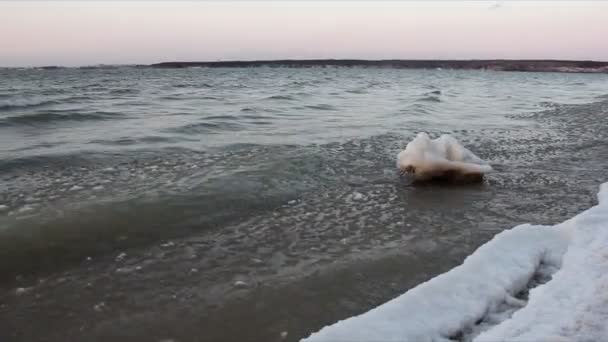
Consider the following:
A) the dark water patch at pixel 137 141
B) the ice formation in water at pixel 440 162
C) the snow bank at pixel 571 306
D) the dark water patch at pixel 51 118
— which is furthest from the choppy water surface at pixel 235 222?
the dark water patch at pixel 51 118

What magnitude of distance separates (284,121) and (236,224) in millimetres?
8409

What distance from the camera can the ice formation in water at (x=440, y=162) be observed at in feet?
21.9

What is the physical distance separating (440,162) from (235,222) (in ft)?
9.83

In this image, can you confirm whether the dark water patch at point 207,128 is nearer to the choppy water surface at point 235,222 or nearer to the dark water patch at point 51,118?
the choppy water surface at point 235,222

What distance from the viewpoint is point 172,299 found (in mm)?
3520

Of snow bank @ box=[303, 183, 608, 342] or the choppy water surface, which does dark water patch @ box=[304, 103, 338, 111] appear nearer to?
the choppy water surface

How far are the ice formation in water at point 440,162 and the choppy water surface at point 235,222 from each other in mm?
241

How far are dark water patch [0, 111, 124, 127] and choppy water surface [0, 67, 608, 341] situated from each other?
1716mm

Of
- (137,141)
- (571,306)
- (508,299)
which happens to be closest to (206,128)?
(137,141)

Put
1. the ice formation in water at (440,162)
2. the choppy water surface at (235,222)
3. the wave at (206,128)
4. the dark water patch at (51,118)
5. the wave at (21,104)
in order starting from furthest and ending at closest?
the wave at (21,104), the dark water patch at (51,118), the wave at (206,128), the ice formation in water at (440,162), the choppy water surface at (235,222)

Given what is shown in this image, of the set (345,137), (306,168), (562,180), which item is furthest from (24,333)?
(345,137)

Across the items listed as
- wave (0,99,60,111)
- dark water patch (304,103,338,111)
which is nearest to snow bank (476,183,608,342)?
dark water patch (304,103,338,111)

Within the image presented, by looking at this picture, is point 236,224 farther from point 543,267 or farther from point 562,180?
point 562,180

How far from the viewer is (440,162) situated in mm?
6641
